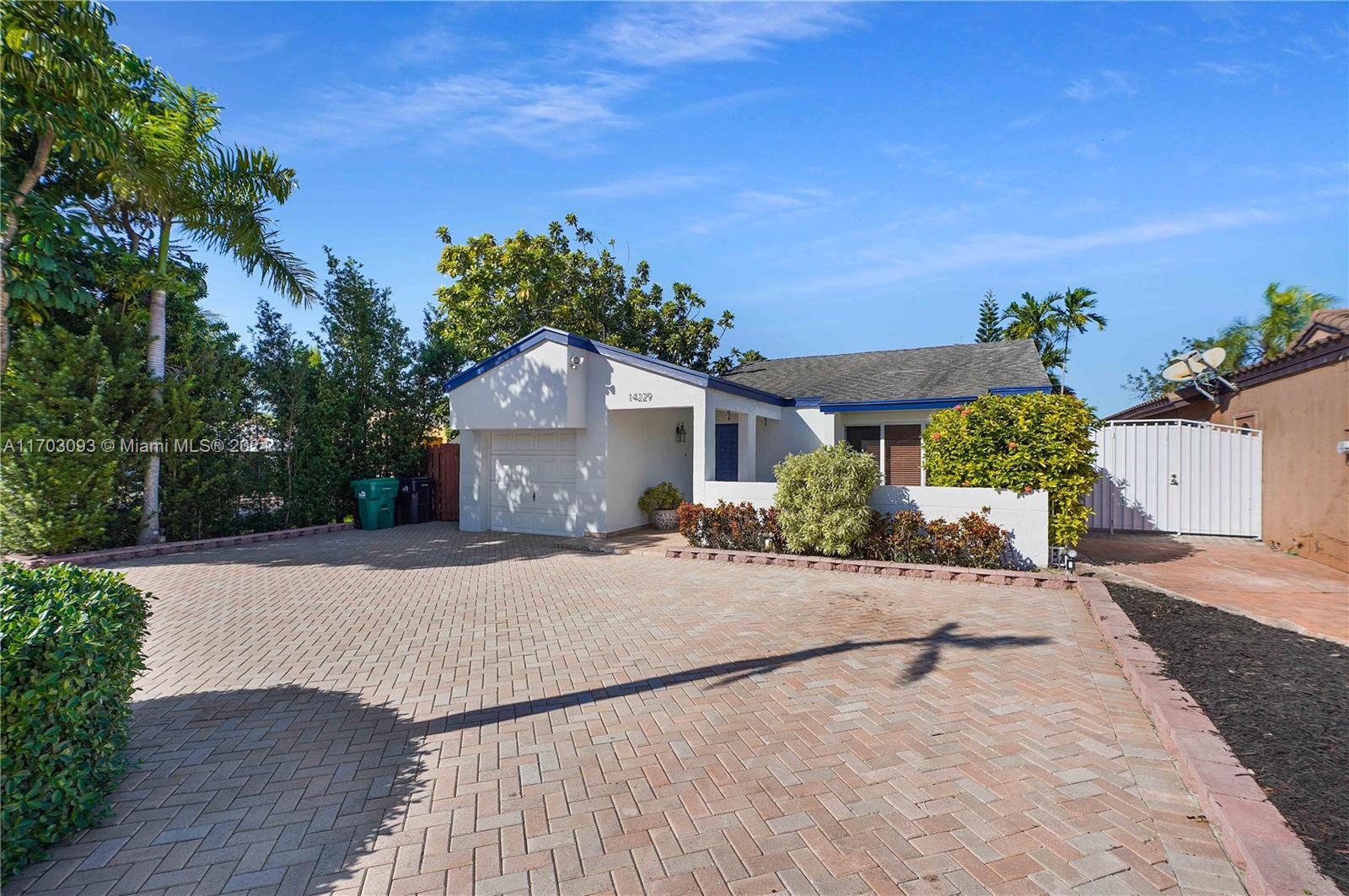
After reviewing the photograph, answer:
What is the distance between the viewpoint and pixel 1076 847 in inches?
110

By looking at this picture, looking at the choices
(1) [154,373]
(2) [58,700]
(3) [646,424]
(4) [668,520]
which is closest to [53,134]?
(1) [154,373]

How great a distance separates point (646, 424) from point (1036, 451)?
8048mm

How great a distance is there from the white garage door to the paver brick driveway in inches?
250

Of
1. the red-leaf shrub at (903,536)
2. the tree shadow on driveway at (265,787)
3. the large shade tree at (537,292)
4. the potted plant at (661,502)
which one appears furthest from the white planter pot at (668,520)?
the large shade tree at (537,292)

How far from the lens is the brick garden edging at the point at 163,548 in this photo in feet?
31.0

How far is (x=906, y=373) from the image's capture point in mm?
16344

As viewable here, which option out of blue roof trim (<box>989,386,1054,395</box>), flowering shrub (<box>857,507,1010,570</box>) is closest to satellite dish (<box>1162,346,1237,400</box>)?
blue roof trim (<box>989,386,1054,395</box>)

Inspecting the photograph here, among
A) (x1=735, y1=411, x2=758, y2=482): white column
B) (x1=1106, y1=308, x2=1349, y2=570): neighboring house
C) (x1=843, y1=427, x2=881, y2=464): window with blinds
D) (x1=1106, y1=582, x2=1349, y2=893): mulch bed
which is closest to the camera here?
(x1=1106, y1=582, x2=1349, y2=893): mulch bed

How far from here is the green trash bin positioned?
1434cm

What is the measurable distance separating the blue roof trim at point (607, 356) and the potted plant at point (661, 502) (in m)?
2.93

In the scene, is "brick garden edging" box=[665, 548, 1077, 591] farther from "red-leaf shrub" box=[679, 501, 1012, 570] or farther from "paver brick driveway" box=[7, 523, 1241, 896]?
"paver brick driveway" box=[7, 523, 1241, 896]

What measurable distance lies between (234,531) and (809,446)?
13.4m

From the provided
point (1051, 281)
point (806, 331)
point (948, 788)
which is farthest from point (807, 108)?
point (1051, 281)

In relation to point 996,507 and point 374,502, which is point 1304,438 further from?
point 374,502
